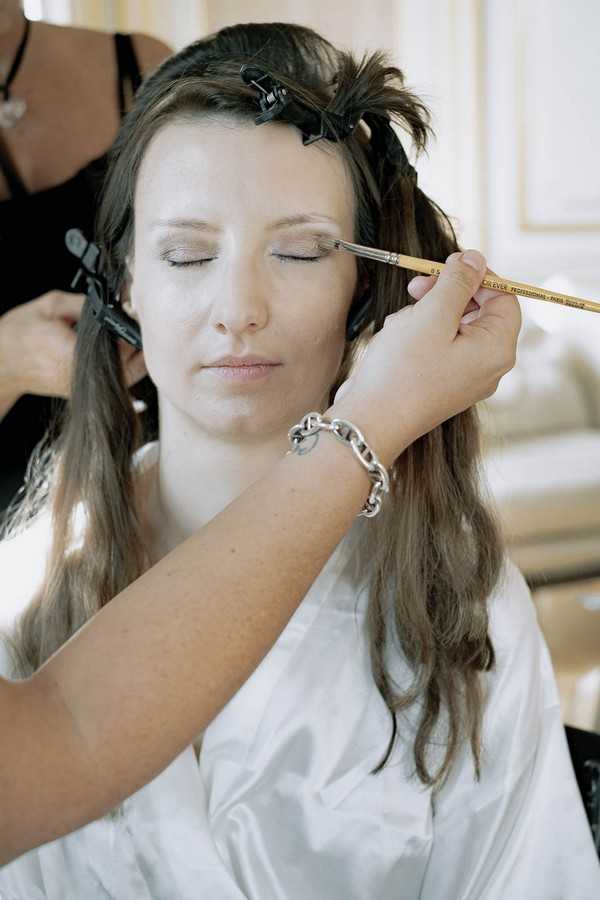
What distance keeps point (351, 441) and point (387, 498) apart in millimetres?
486

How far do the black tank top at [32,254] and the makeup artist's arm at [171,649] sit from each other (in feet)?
2.87

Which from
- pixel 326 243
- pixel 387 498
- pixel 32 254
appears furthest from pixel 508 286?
pixel 32 254

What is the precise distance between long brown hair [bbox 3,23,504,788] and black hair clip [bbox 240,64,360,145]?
1 cm

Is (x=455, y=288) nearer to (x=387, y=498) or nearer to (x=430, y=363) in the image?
(x=430, y=363)

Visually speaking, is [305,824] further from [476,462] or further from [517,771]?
[476,462]

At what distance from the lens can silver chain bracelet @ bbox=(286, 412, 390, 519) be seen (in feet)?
2.56

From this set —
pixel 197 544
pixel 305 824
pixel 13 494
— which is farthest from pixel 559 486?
pixel 197 544

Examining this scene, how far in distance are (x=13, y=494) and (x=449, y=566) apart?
2.33ft

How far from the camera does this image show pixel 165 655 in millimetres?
721

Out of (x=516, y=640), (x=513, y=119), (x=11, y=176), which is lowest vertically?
(x=516, y=640)

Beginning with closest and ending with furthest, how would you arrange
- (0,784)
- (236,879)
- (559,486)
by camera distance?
(0,784) → (236,879) → (559,486)

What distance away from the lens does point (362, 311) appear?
3.99 ft

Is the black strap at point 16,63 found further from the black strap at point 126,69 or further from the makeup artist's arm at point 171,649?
the makeup artist's arm at point 171,649

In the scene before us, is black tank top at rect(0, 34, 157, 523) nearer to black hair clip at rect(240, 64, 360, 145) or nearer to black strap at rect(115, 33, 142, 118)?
black strap at rect(115, 33, 142, 118)
